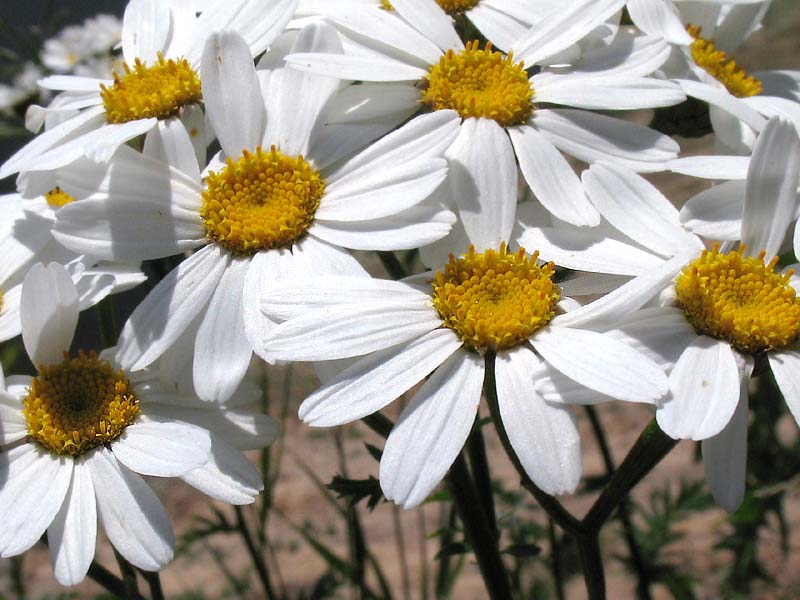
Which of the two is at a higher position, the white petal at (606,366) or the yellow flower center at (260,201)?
the yellow flower center at (260,201)

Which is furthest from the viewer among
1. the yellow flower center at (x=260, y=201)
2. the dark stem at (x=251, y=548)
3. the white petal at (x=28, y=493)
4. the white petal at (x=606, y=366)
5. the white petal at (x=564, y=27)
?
the dark stem at (x=251, y=548)

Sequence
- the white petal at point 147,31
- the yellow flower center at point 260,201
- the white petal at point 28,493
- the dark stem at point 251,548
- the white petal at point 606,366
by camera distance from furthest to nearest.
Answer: the dark stem at point 251,548 < the white petal at point 147,31 < the yellow flower center at point 260,201 < the white petal at point 28,493 < the white petal at point 606,366

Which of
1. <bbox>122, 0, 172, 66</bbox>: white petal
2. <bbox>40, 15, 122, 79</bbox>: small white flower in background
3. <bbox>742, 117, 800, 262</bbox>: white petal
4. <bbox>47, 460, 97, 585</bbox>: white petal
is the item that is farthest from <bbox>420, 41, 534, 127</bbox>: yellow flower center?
<bbox>40, 15, 122, 79</bbox>: small white flower in background

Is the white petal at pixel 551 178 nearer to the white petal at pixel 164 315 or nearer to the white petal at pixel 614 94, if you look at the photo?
the white petal at pixel 614 94

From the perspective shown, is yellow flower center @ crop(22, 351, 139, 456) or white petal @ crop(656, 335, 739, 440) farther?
yellow flower center @ crop(22, 351, 139, 456)

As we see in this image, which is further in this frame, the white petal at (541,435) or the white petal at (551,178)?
the white petal at (551,178)

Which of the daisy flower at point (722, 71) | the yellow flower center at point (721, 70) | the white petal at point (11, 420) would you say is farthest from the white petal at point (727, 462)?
the white petal at point (11, 420)

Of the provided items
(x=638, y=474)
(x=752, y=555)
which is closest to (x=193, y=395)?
(x=638, y=474)

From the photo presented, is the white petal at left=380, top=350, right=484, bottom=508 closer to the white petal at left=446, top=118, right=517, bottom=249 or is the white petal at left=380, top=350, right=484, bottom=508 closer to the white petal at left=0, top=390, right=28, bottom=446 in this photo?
the white petal at left=446, top=118, right=517, bottom=249

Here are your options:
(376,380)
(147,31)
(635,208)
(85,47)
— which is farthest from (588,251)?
(85,47)
